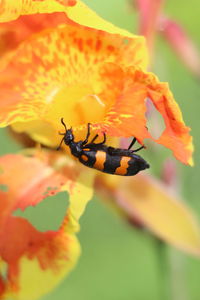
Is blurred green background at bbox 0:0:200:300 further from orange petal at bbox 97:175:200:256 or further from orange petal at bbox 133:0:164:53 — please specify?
orange petal at bbox 133:0:164:53

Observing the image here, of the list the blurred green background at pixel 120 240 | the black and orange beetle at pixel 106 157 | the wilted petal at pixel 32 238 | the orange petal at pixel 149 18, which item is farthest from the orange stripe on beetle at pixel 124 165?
the blurred green background at pixel 120 240

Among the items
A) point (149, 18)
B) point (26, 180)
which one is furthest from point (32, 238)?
point (149, 18)

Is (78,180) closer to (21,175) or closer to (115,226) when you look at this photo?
(21,175)

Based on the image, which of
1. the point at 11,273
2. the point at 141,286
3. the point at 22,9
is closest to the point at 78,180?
the point at 11,273

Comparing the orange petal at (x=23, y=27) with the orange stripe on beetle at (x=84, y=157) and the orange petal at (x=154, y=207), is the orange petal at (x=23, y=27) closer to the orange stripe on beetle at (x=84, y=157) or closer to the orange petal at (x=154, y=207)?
the orange stripe on beetle at (x=84, y=157)

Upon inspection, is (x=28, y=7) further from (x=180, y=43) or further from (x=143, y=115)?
(x=180, y=43)
